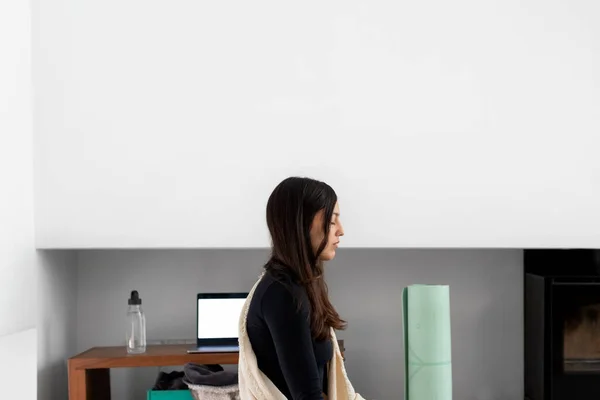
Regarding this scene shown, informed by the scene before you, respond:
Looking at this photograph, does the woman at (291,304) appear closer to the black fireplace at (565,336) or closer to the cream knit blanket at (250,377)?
the cream knit blanket at (250,377)

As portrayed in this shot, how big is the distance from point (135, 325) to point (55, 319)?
26 centimetres

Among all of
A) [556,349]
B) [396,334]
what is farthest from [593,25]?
[396,334]

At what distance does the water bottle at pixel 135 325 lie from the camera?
2.47 meters

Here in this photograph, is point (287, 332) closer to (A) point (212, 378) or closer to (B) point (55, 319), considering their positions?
(A) point (212, 378)

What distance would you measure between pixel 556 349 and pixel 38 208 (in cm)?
176

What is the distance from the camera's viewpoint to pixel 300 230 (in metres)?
1.62

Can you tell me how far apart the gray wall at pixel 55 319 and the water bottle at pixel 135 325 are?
9.4 inches

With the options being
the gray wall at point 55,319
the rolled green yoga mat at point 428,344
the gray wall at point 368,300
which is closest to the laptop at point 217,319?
the gray wall at point 368,300

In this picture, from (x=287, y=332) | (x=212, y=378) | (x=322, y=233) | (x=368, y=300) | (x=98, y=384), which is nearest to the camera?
(x=287, y=332)

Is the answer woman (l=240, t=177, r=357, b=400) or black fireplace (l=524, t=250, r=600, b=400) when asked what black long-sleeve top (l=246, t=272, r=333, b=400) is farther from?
black fireplace (l=524, t=250, r=600, b=400)

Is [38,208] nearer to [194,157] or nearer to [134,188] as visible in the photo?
[134,188]

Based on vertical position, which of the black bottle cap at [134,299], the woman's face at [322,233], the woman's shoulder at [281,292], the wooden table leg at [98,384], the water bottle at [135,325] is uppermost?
the woman's face at [322,233]

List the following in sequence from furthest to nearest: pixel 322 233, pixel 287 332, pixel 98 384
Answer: pixel 98 384 → pixel 322 233 → pixel 287 332

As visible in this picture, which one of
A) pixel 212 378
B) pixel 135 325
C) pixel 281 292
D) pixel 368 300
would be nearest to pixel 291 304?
pixel 281 292
